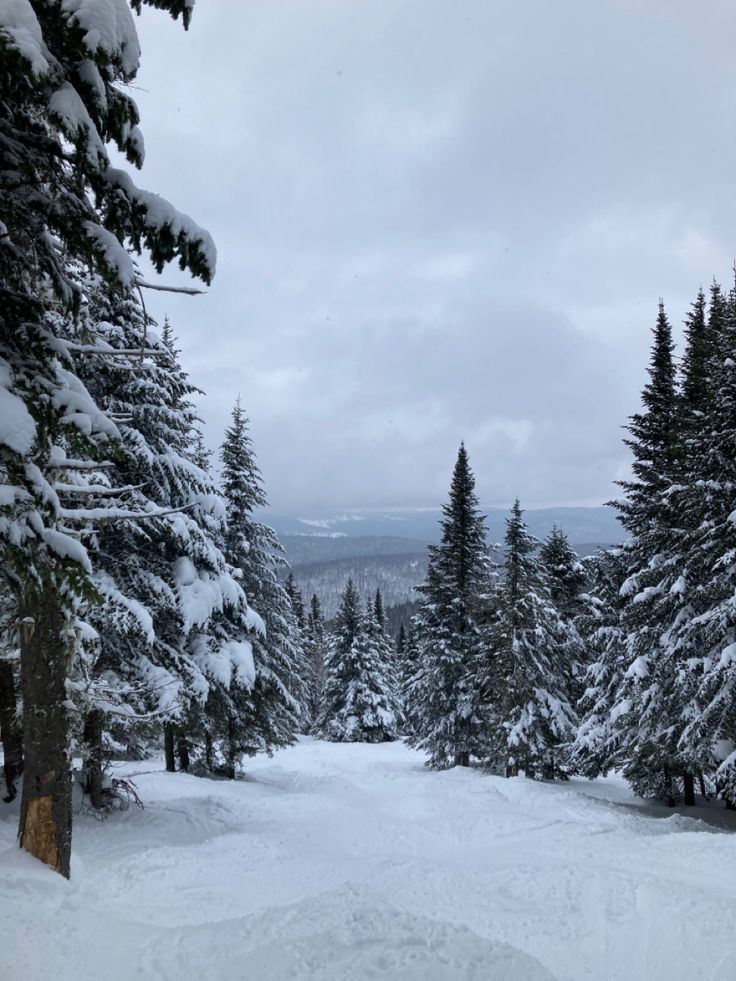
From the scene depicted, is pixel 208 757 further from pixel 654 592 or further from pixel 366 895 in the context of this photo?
pixel 654 592

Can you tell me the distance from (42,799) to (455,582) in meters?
20.6

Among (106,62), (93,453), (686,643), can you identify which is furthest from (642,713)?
(106,62)

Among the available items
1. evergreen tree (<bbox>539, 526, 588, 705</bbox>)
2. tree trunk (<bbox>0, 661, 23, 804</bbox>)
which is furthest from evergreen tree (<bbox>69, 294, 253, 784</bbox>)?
evergreen tree (<bbox>539, 526, 588, 705</bbox>)

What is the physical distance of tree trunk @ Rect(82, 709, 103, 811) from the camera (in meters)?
10.1

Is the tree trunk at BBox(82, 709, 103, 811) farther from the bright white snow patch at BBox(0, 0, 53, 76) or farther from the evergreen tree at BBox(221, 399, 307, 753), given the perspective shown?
the bright white snow patch at BBox(0, 0, 53, 76)

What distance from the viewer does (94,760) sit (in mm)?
9922

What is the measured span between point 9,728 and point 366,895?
6.99m

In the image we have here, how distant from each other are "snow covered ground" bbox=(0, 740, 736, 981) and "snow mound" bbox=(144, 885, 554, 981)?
2 cm

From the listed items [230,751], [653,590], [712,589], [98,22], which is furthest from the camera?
[230,751]

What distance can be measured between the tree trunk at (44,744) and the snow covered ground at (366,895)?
24 cm

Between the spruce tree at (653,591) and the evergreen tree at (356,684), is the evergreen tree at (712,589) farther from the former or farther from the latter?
the evergreen tree at (356,684)

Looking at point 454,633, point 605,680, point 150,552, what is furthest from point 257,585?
point 605,680

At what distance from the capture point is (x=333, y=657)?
39219mm

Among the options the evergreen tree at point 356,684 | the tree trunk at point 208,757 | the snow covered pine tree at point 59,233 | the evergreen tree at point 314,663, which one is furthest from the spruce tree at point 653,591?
the evergreen tree at point 314,663
